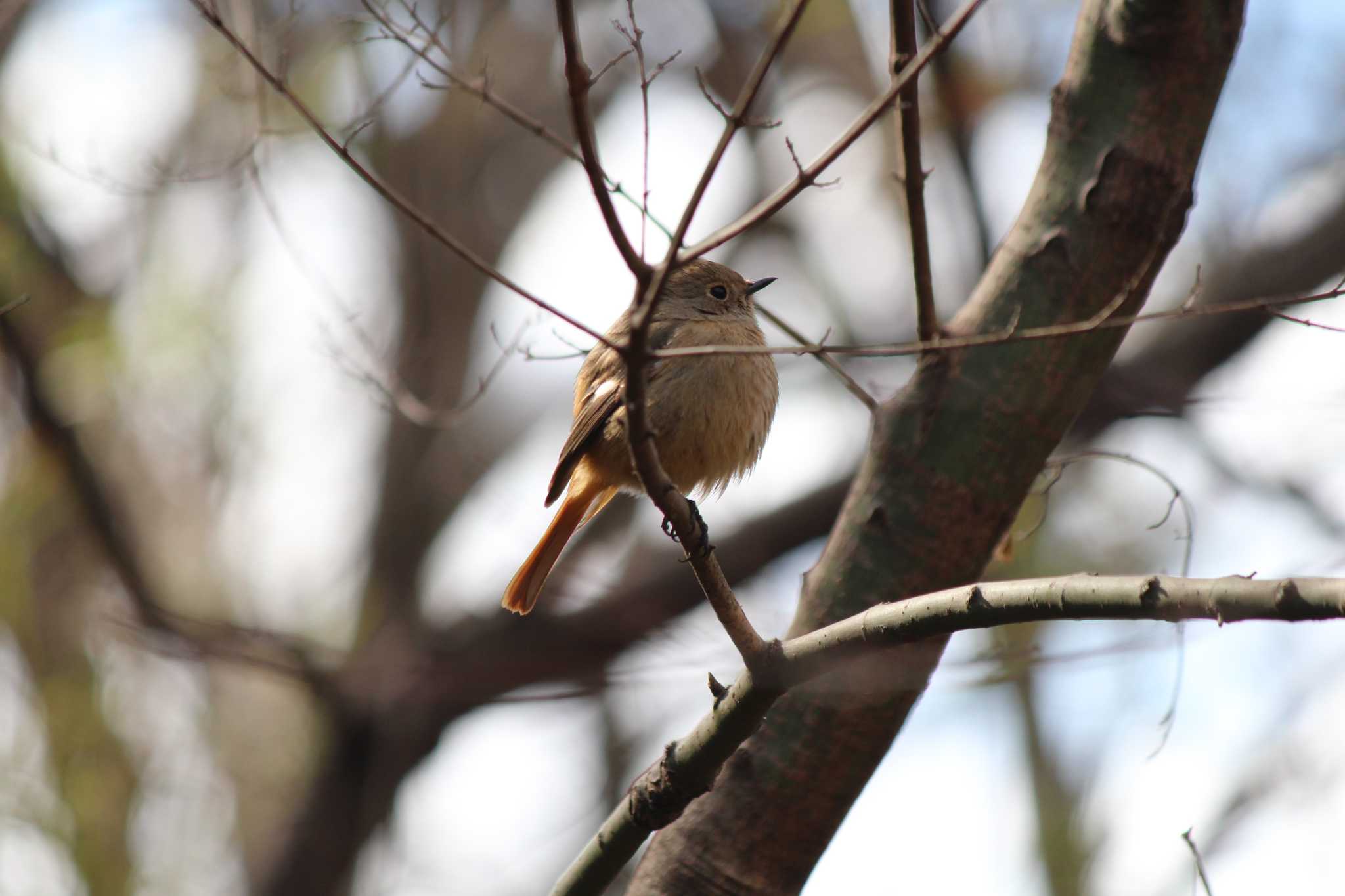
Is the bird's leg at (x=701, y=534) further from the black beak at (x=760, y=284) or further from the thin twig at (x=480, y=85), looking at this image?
the black beak at (x=760, y=284)

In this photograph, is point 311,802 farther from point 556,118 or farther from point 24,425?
point 556,118

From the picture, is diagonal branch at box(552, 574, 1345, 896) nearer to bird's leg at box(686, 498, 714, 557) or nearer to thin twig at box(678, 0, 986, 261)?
bird's leg at box(686, 498, 714, 557)

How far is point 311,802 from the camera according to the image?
784 cm

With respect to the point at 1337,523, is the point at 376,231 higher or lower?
higher

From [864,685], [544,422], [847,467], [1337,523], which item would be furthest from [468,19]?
[864,685]

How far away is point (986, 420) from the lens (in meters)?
3.34

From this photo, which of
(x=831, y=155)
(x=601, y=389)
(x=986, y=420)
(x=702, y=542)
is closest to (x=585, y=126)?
(x=831, y=155)

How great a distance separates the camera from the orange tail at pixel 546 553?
431 centimetres

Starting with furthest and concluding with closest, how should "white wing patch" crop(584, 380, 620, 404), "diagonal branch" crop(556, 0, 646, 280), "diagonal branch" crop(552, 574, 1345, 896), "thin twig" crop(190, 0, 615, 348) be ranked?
"white wing patch" crop(584, 380, 620, 404)
"thin twig" crop(190, 0, 615, 348)
"diagonal branch" crop(556, 0, 646, 280)
"diagonal branch" crop(552, 574, 1345, 896)

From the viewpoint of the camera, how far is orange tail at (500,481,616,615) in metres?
4.31

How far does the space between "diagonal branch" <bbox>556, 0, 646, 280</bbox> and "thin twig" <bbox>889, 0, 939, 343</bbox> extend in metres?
0.92

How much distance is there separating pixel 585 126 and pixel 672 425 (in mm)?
2088

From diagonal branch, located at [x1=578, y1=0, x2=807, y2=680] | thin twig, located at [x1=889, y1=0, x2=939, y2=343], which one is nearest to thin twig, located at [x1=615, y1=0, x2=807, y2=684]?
diagonal branch, located at [x1=578, y1=0, x2=807, y2=680]

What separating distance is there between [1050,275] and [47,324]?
584 cm
